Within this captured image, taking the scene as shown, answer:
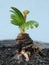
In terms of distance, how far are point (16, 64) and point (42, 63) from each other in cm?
16

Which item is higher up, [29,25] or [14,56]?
[29,25]

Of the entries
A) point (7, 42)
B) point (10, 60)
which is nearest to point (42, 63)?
point (10, 60)

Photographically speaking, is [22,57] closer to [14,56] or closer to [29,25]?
[14,56]

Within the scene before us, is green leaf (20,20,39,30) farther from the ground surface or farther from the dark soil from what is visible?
the ground surface

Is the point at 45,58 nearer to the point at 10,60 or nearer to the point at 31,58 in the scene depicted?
the point at 31,58

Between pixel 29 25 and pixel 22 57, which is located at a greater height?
pixel 29 25

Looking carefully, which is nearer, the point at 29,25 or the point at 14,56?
the point at 29,25

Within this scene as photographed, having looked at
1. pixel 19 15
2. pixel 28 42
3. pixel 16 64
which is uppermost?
pixel 19 15

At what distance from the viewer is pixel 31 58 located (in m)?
1.87

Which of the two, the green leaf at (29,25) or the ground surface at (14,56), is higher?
the green leaf at (29,25)

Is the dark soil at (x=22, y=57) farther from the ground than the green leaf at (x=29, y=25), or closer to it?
closer to it

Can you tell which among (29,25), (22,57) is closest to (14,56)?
(22,57)

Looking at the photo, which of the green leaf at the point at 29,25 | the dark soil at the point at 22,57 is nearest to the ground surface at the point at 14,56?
the dark soil at the point at 22,57

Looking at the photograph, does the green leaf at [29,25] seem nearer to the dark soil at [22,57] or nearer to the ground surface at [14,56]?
the dark soil at [22,57]
